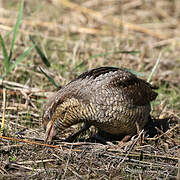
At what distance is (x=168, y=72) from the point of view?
661cm

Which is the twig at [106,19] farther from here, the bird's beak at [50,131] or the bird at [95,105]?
the bird's beak at [50,131]

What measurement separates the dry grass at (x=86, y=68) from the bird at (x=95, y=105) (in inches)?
10.2

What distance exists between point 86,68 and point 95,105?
2.46 meters

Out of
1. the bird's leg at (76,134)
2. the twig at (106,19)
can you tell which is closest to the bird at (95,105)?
the bird's leg at (76,134)

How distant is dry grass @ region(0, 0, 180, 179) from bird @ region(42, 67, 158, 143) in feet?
0.85

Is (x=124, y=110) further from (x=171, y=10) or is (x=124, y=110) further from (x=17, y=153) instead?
(x=171, y=10)

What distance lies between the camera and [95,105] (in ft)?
13.0

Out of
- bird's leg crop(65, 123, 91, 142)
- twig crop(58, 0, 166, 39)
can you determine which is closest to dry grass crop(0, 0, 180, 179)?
twig crop(58, 0, 166, 39)

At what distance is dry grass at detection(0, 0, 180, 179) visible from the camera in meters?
3.84

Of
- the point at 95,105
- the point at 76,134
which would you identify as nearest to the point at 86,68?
the point at 76,134

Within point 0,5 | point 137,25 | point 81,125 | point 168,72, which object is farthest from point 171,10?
point 81,125

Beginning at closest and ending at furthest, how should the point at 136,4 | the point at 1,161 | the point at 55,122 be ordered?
the point at 1,161
the point at 55,122
the point at 136,4

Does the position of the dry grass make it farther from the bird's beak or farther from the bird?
the bird

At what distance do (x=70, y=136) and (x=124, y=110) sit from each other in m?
0.85
